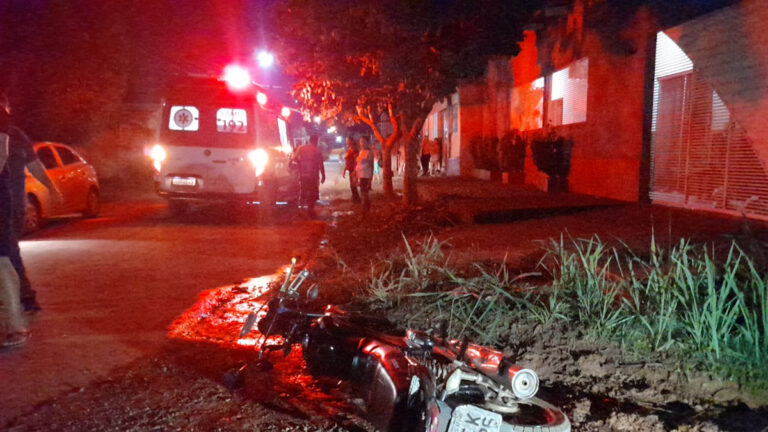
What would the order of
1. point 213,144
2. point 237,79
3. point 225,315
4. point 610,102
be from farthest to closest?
point 610,102 → point 237,79 → point 213,144 → point 225,315

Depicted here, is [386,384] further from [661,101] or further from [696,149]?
[661,101]

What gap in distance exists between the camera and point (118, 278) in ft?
26.2

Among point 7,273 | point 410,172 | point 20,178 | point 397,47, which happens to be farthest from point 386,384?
point 410,172

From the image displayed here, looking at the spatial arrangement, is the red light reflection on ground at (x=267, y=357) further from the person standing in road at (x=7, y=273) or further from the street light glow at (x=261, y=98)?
the street light glow at (x=261, y=98)

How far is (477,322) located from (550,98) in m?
12.9

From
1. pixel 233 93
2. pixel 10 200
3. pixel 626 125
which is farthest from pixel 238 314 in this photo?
pixel 626 125

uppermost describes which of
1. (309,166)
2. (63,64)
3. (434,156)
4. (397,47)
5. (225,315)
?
(63,64)

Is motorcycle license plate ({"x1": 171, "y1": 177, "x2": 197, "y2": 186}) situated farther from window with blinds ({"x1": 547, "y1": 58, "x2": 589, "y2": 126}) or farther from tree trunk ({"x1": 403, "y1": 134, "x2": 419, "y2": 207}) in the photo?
window with blinds ({"x1": 547, "y1": 58, "x2": 589, "y2": 126})

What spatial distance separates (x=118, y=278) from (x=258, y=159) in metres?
5.22

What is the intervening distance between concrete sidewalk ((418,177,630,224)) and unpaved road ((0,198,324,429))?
9.16 ft

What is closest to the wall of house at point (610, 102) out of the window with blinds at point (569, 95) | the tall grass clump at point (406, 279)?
the window with blinds at point (569, 95)

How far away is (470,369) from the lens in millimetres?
3359

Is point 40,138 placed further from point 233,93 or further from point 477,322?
point 477,322

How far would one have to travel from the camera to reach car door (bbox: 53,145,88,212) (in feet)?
41.3
